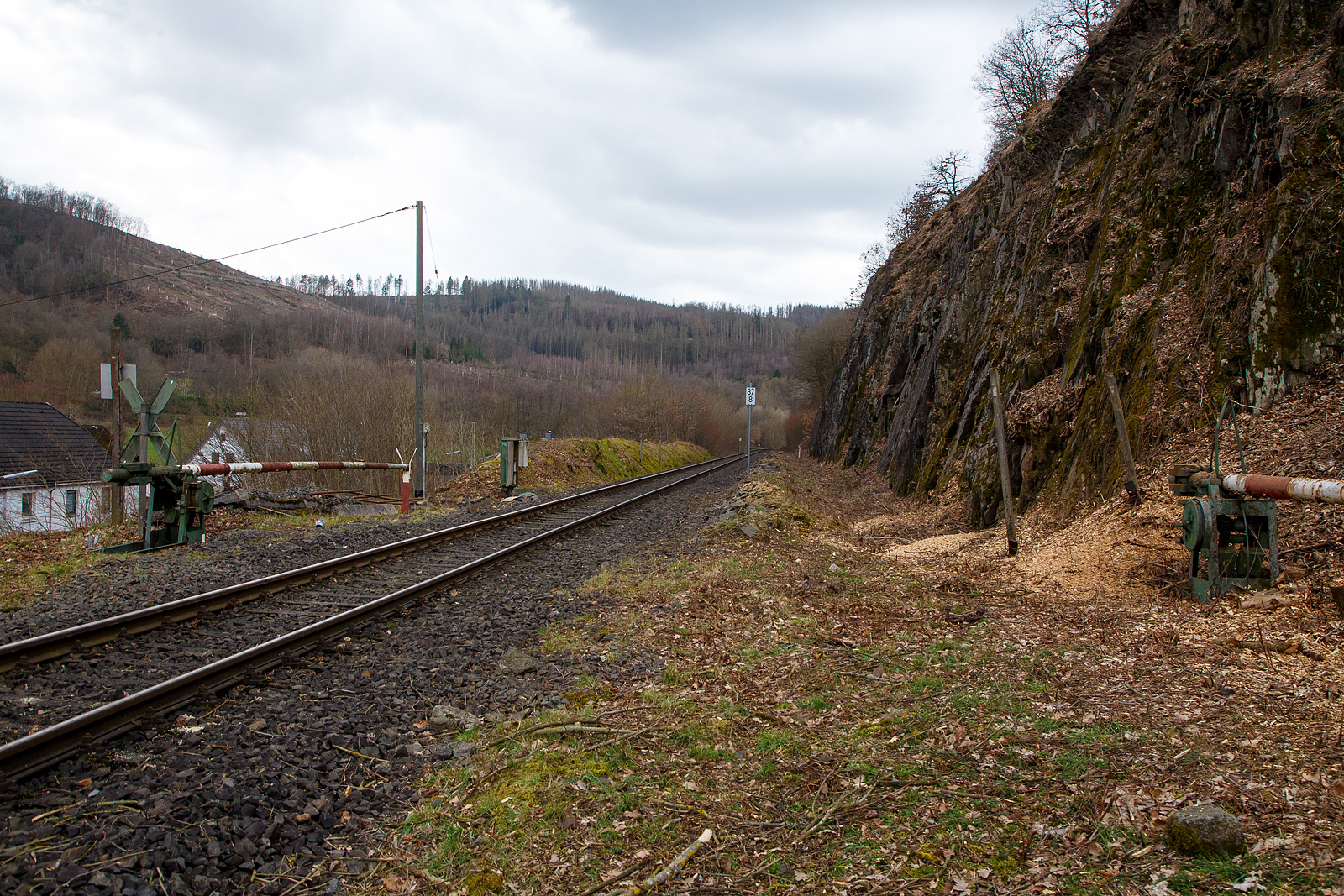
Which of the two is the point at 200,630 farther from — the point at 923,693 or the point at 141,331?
the point at 141,331

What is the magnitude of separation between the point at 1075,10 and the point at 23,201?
126m

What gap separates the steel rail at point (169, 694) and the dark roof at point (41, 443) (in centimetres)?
2827

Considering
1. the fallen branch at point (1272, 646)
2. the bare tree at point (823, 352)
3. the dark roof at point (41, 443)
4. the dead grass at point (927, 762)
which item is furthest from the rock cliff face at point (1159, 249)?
the bare tree at point (823, 352)

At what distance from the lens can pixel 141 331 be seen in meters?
74.5

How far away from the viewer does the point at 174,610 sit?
21.9ft

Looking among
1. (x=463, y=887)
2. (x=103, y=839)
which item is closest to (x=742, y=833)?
(x=463, y=887)

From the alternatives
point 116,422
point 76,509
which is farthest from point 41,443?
point 116,422

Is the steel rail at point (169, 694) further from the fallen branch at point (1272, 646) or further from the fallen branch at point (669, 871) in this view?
the fallen branch at point (1272, 646)

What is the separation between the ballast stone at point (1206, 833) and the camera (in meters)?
2.70

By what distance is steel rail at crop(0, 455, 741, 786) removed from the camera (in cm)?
380

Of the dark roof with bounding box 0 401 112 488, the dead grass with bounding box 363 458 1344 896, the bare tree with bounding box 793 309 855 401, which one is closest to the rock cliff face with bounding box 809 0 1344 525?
the dead grass with bounding box 363 458 1344 896

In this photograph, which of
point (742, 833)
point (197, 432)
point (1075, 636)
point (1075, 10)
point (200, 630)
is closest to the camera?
point (742, 833)

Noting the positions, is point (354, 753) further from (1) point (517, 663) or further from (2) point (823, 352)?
(2) point (823, 352)

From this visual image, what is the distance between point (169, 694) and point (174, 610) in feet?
7.53
